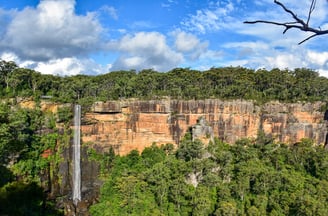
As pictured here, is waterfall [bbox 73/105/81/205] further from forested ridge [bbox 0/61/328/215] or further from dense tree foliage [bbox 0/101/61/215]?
dense tree foliage [bbox 0/101/61/215]

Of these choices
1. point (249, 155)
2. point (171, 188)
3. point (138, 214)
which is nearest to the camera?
point (138, 214)

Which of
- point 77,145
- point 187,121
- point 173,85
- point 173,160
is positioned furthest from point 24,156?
point 173,85

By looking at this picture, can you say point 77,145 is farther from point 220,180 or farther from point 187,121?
point 220,180

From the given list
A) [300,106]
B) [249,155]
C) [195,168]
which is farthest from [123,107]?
[300,106]

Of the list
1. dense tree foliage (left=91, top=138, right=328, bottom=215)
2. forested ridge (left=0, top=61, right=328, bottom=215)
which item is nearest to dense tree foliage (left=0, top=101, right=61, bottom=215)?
forested ridge (left=0, top=61, right=328, bottom=215)

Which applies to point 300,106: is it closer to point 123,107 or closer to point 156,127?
point 156,127
